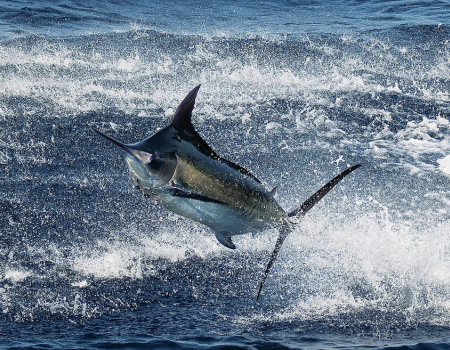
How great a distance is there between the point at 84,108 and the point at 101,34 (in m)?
8.41

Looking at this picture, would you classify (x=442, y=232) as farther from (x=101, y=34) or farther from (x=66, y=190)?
(x=101, y=34)

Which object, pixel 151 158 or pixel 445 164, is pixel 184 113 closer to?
pixel 151 158

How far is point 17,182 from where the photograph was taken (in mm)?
9227

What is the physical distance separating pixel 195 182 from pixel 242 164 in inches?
266

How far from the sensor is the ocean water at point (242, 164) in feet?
18.7

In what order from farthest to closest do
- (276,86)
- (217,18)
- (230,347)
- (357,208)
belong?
1. (217,18)
2. (276,86)
3. (357,208)
4. (230,347)

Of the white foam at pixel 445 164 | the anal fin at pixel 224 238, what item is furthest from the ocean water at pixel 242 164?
the anal fin at pixel 224 238

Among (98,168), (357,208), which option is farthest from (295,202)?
(98,168)

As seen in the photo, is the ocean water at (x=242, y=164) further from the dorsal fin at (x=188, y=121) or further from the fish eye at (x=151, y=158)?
the fish eye at (x=151, y=158)

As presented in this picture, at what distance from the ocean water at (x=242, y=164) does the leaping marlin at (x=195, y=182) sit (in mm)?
1553

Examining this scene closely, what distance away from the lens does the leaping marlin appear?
3.49 meters

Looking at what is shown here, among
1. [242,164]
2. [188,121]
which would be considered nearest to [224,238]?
[188,121]

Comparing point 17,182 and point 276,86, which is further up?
A: point 276,86

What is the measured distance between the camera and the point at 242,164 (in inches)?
411
